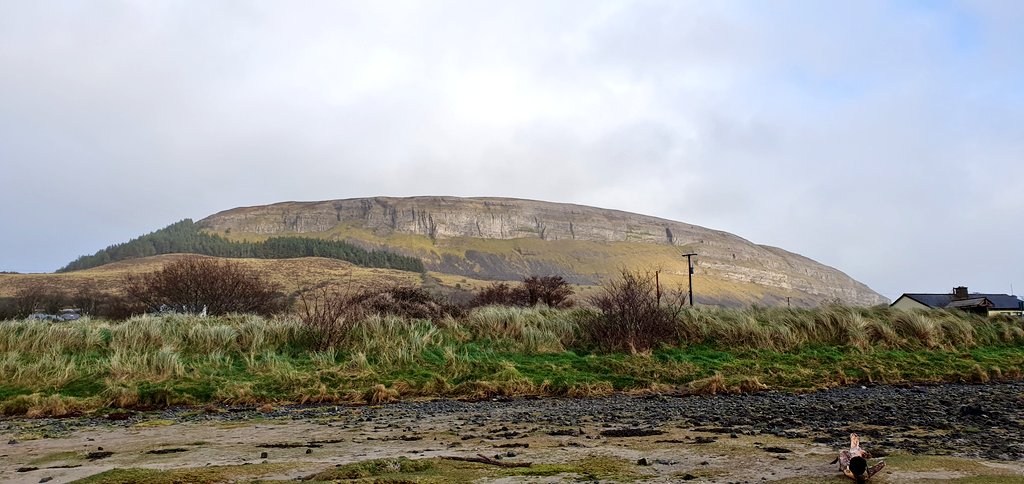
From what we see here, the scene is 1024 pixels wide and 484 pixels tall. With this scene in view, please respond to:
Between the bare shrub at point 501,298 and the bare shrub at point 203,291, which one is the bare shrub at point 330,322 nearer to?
the bare shrub at point 203,291

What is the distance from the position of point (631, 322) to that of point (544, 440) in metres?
10.0

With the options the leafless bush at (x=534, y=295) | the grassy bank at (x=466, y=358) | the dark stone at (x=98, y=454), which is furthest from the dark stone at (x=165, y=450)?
the leafless bush at (x=534, y=295)

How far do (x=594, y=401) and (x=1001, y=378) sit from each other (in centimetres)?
1007

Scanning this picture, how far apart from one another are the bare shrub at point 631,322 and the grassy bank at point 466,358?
40 cm

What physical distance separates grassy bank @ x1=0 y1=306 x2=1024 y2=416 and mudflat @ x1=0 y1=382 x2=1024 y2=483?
1083 millimetres

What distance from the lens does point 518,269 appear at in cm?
19150

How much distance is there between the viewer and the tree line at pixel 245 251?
130125mm

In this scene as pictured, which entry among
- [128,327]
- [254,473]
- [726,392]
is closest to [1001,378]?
[726,392]

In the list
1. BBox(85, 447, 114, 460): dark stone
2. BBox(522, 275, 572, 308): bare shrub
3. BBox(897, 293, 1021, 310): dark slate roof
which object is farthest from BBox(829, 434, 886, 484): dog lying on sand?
BBox(897, 293, 1021, 310): dark slate roof

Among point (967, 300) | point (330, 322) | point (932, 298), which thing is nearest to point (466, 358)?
point (330, 322)

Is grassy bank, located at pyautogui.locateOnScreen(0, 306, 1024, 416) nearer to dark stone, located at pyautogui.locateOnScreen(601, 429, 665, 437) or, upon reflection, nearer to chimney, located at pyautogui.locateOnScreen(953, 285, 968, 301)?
dark stone, located at pyautogui.locateOnScreen(601, 429, 665, 437)

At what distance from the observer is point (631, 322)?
53.7ft

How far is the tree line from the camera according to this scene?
130 m

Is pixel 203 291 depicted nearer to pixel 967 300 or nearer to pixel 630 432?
pixel 630 432
